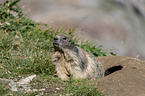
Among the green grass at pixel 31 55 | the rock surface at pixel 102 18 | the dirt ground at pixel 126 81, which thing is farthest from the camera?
the rock surface at pixel 102 18

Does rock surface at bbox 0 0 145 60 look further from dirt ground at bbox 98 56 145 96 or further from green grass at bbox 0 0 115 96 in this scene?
dirt ground at bbox 98 56 145 96

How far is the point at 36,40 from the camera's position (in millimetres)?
4727

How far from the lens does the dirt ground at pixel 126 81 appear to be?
2774mm

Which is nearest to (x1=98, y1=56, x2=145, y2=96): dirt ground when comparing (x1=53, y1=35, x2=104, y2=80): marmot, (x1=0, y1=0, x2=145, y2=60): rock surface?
(x1=53, y1=35, x2=104, y2=80): marmot

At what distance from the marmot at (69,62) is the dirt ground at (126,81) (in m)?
0.33

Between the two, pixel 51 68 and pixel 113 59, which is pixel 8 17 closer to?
pixel 51 68

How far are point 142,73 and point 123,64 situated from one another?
528 millimetres

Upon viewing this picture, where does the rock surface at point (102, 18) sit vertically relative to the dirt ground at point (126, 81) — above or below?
above

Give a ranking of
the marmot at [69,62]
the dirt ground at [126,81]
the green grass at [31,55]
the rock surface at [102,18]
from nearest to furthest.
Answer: the green grass at [31,55]
the dirt ground at [126,81]
the marmot at [69,62]
the rock surface at [102,18]

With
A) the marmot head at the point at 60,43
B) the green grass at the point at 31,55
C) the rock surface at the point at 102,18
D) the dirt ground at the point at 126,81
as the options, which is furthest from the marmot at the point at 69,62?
the rock surface at the point at 102,18

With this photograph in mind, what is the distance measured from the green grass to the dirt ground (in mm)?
223

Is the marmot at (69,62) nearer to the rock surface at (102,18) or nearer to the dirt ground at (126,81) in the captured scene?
the dirt ground at (126,81)

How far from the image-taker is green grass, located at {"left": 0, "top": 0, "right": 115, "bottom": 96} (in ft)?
8.76

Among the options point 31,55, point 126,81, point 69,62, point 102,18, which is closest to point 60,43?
point 69,62
